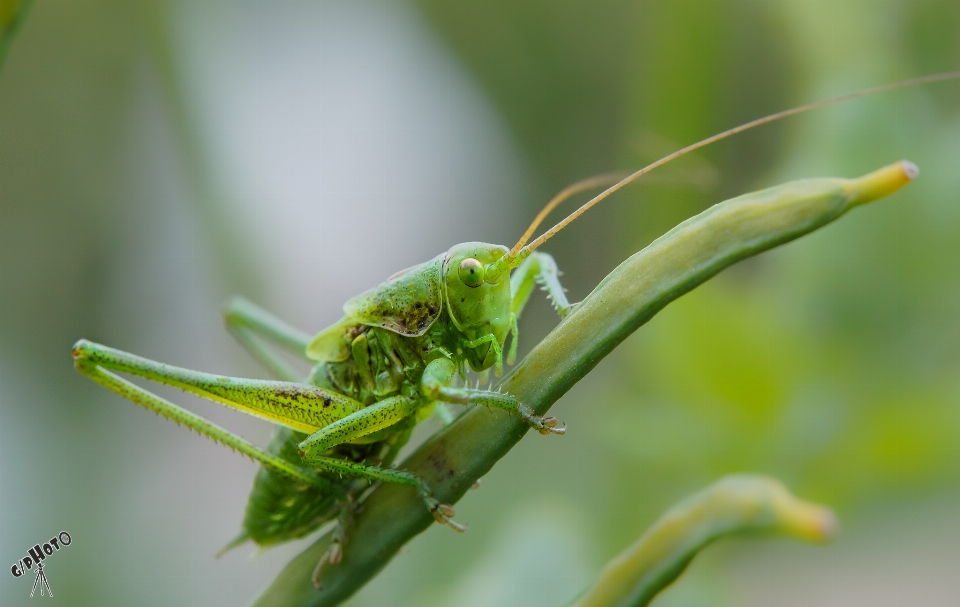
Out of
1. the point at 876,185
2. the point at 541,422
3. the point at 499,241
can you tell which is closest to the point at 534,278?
the point at 499,241

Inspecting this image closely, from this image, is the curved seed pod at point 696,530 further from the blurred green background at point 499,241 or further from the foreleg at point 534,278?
the foreleg at point 534,278

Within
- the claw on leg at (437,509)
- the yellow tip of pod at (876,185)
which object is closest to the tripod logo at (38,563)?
the claw on leg at (437,509)

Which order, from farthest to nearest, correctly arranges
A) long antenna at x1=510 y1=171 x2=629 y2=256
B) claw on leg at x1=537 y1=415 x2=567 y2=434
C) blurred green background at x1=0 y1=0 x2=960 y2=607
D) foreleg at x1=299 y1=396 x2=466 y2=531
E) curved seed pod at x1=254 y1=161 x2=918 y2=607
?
1. blurred green background at x1=0 y1=0 x2=960 y2=607
2. foreleg at x1=299 y1=396 x2=466 y2=531
3. long antenna at x1=510 y1=171 x2=629 y2=256
4. claw on leg at x1=537 y1=415 x2=567 y2=434
5. curved seed pod at x1=254 y1=161 x2=918 y2=607

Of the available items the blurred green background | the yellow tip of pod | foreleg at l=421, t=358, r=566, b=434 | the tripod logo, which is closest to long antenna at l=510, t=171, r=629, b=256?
the blurred green background

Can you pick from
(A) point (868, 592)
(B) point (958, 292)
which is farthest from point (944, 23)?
(A) point (868, 592)

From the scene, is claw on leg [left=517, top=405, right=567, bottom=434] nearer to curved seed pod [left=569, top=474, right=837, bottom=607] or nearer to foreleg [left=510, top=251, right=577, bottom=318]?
curved seed pod [left=569, top=474, right=837, bottom=607]

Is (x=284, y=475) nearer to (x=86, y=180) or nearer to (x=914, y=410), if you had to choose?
(x=914, y=410)
